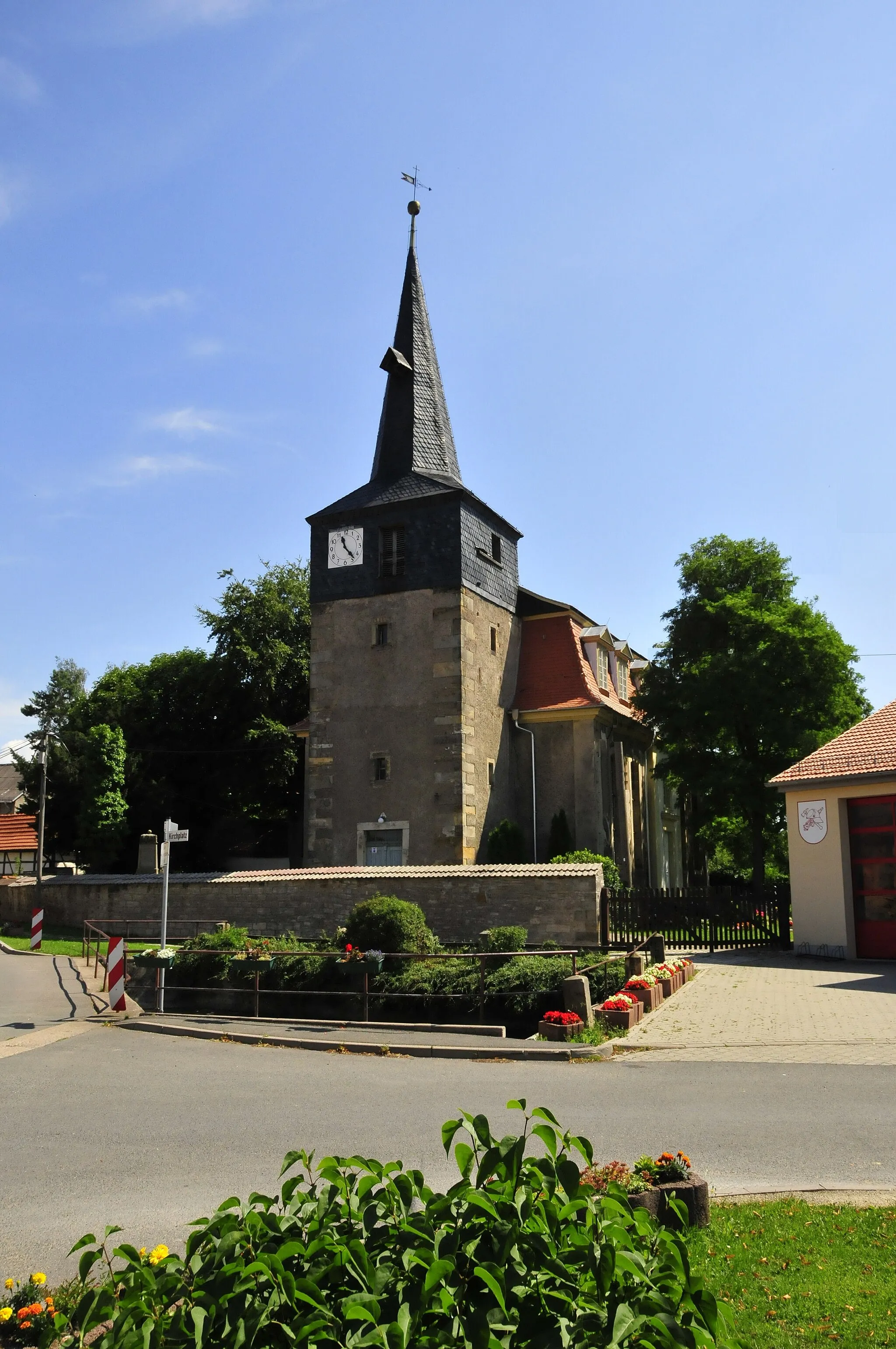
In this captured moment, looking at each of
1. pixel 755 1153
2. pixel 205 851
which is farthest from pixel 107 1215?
pixel 205 851

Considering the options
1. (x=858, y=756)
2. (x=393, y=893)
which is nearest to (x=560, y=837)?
(x=393, y=893)

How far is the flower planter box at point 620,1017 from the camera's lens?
14.1 meters

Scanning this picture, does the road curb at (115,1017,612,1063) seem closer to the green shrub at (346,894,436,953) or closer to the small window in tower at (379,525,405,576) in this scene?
the green shrub at (346,894,436,953)

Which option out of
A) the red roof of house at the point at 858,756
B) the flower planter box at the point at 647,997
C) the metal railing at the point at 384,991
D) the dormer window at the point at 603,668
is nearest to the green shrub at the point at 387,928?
the metal railing at the point at 384,991

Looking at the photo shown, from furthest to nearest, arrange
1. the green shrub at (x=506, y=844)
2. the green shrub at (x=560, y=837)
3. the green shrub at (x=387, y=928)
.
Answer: the green shrub at (x=560, y=837) → the green shrub at (x=506, y=844) → the green shrub at (x=387, y=928)

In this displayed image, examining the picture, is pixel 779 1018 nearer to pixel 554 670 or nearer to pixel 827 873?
pixel 827 873

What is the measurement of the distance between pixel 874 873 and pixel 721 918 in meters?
3.85

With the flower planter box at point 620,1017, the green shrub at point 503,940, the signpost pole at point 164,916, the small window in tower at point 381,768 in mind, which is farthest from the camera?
the small window in tower at point 381,768

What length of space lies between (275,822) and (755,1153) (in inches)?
1512

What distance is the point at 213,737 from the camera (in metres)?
43.8

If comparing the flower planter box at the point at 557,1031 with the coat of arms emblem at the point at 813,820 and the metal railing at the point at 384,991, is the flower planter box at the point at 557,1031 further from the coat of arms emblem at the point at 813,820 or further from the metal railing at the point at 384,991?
the coat of arms emblem at the point at 813,820

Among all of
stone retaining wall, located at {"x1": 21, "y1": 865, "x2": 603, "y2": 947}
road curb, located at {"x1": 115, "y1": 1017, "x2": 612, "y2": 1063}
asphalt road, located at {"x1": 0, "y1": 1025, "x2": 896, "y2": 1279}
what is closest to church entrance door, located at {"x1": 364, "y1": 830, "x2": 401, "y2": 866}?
stone retaining wall, located at {"x1": 21, "y1": 865, "x2": 603, "y2": 947}

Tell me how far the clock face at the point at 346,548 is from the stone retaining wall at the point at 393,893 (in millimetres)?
10921

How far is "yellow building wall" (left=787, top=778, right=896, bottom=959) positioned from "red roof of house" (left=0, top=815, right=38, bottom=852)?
1431 inches
